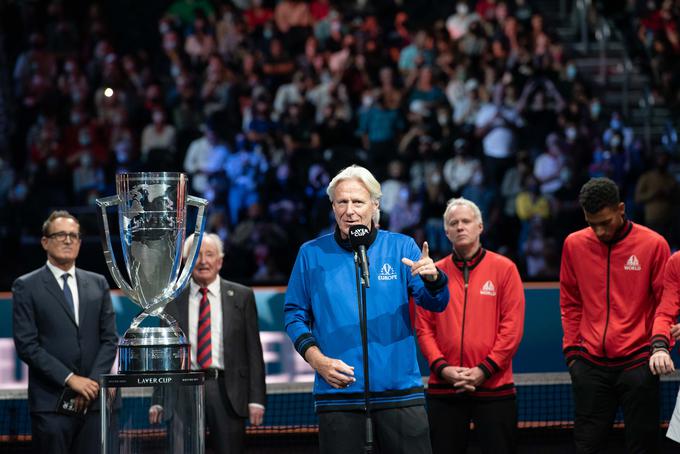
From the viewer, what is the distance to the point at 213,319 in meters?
7.01

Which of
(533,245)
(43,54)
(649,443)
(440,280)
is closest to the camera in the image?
(440,280)

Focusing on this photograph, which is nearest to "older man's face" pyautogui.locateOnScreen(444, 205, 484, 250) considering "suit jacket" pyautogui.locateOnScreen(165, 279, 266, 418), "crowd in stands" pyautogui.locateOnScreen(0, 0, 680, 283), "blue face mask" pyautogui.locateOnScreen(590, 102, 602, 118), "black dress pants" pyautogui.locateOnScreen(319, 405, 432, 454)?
"suit jacket" pyautogui.locateOnScreen(165, 279, 266, 418)

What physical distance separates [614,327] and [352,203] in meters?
2.22

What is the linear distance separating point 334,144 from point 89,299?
7.79 metres

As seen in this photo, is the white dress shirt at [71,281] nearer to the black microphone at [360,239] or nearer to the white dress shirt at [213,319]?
the white dress shirt at [213,319]

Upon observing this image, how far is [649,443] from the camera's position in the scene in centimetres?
630

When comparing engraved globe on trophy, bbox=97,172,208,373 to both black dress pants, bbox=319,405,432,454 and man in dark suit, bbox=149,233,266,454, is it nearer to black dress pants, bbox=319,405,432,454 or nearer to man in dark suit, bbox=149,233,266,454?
black dress pants, bbox=319,405,432,454

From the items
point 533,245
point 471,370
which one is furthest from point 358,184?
point 533,245

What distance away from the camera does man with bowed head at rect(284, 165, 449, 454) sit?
4785 mm

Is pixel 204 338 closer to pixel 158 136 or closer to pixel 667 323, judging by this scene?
pixel 667 323

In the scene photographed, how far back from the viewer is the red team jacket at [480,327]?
21.4ft

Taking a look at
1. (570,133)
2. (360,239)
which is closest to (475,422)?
(360,239)

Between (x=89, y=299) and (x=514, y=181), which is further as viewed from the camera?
(x=514, y=181)

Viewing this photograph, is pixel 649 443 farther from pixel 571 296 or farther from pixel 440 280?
pixel 440 280
